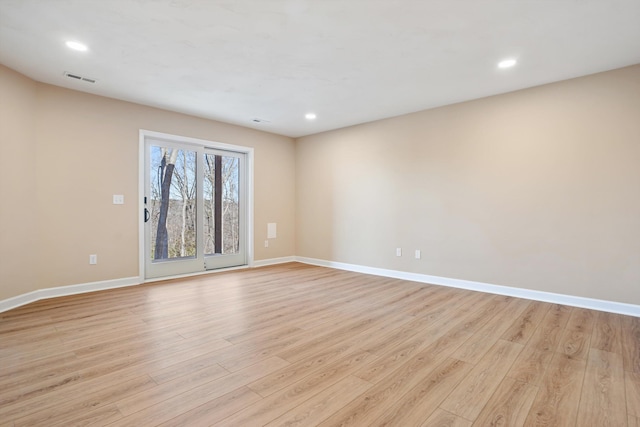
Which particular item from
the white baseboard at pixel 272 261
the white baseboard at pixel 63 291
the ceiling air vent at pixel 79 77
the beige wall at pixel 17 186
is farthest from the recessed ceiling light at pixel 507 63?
the white baseboard at pixel 63 291

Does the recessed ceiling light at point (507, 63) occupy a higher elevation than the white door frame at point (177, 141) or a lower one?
higher

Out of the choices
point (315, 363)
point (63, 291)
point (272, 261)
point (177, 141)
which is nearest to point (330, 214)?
point (272, 261)

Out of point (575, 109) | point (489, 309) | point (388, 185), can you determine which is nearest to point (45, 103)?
point (388, 185)

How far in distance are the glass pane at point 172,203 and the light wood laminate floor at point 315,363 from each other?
1225 mm

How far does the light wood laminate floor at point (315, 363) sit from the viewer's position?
5.46 feet

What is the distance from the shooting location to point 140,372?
2064 mm

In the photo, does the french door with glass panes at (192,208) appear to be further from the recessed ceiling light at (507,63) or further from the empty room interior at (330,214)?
the recessed ceiling light at (507,63)

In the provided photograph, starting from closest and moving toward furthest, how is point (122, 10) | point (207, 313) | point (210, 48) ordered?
point (122, 10) < point (210, 48) < point (207, 313)

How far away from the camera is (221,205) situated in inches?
217

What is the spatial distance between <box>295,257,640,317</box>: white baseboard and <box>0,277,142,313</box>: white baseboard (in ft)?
11.4

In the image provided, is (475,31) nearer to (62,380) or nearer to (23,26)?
(23,26)

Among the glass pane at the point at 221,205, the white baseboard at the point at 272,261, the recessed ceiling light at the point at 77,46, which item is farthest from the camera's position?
the white baseboard at the point at 272,261

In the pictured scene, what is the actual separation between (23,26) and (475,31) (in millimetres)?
3756

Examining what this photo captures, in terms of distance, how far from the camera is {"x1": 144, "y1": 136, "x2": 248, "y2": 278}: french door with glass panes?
15.4ft
